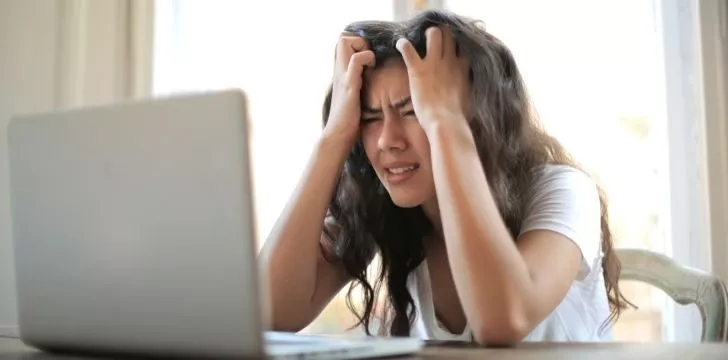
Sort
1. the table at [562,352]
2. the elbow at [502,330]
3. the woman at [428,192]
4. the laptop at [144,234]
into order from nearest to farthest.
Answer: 1. the laptop at [144,234]
2. the table at [562,352]
3. the elbow at [502,330]
4. the woman at [428,192]

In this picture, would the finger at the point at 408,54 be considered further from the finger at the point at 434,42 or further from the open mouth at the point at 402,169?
the open mouth at the point at 402,169

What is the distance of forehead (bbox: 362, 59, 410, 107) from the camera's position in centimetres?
137

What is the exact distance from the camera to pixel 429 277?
145 cm

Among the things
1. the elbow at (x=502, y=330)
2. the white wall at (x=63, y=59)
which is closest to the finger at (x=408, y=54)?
the elbow at (x=502, y=330)

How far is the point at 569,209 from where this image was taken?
126 centimetres

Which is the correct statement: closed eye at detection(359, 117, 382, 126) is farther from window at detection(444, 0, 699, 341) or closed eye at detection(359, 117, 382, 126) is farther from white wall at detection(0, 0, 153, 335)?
white wall at detection(0, 0, 153, 335)

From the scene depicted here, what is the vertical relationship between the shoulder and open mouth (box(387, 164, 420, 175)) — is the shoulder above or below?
below

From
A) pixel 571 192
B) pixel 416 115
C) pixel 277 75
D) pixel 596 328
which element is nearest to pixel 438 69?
pixel 416 115

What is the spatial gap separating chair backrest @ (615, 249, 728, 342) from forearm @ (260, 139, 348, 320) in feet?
1.73

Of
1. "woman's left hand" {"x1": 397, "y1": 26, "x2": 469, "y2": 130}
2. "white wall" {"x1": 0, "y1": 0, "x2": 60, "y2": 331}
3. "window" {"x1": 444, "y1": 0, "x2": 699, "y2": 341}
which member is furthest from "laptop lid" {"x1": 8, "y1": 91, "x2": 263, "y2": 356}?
"window" {"x1": 444, "y1": 0, "x2": 699, "y2": 341}

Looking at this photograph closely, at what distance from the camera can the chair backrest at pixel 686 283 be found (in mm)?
1288

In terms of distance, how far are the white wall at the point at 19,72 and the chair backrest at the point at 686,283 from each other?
1337 mm

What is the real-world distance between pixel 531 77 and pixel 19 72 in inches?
47.4

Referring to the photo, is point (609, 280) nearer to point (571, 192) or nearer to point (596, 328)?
point (596, 328)
